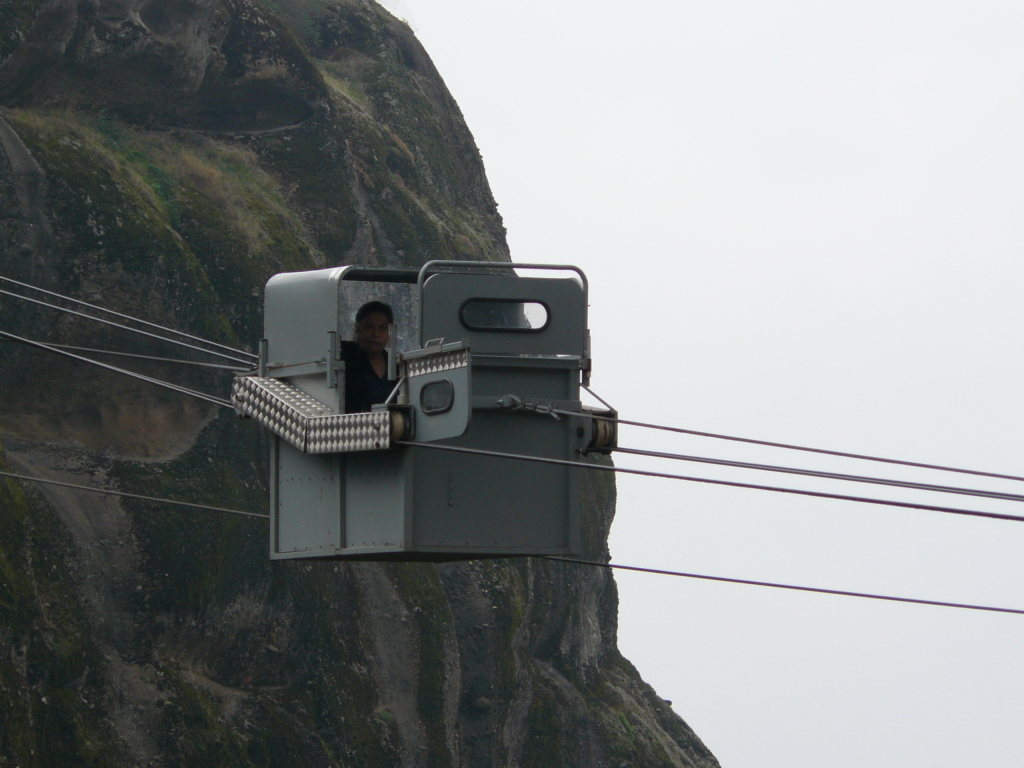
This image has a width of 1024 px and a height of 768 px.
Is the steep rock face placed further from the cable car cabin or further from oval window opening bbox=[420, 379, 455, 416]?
oval window opening bbox=[420, 379, 455, 416]

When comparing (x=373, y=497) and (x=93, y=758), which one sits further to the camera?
(x=93, y=758)

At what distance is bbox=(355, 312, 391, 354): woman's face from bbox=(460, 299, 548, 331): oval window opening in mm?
907

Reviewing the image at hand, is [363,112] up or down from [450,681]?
up

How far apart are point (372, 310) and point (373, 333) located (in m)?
0.26

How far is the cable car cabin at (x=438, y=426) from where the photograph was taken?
13.5 metres

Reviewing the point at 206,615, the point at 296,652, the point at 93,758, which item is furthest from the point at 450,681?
the point at 93,758

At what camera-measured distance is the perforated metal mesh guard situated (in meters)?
13.4

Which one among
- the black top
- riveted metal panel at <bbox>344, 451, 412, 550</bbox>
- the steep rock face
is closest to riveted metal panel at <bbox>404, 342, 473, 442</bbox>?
riveted metal panel at <bbox>344, 451, 412, 550</bbox>

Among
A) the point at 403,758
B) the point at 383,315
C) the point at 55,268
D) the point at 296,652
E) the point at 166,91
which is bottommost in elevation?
the point at 403,758

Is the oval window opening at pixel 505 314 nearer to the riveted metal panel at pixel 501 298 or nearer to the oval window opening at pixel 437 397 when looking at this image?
the riveted metal panel at pixel 501 298

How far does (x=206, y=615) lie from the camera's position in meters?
27.5

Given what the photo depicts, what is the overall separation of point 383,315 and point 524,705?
23535 mm

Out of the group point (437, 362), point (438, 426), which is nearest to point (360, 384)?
point (437, 362)

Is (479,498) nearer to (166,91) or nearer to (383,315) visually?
(383,315)
